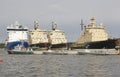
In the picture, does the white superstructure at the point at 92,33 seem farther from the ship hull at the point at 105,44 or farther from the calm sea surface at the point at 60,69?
the calm sea surface at the point at 60,69

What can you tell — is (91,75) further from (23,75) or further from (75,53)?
(75,53)

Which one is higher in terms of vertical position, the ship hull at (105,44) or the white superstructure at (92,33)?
the white superstructure at (92,33)

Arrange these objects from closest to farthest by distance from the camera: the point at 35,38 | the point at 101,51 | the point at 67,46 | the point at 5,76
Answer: the point at 5,76
the point at 101,51
the point at 67,46
the point at 35,38

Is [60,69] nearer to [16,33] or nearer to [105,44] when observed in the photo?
[105,44]

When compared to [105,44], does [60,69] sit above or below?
below

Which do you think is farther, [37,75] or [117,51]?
[117,51]

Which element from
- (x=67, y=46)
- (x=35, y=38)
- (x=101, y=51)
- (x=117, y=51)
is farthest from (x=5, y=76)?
(x=35, y=38)

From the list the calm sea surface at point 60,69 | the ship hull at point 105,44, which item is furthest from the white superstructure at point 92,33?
the calm sea surface at point 60,69

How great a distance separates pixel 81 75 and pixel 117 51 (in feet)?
308

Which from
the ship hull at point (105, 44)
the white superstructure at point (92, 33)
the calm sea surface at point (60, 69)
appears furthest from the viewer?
the white superstructure at point (92, 33)

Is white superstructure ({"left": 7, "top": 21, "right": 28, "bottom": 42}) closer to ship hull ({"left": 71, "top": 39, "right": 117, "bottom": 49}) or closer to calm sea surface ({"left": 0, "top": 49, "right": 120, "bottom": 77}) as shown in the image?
ship hull ({"left": 71, "top": 39, "right": 117, "bottom": 49})

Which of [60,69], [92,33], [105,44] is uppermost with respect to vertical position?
[92,33]

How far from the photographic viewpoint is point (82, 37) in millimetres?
167250

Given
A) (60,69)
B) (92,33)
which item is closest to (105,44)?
(92,33)
